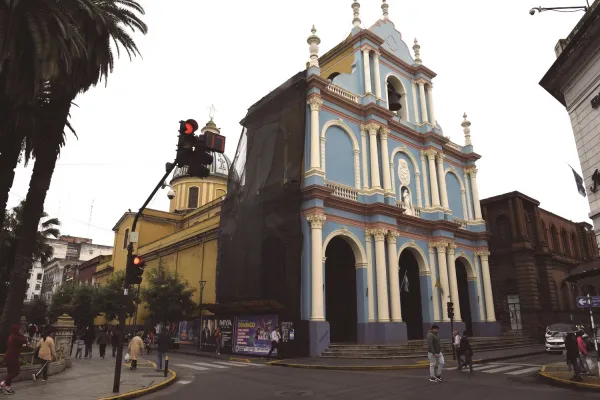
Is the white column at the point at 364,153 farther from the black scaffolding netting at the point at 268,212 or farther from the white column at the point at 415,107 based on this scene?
the white column at the point at 415,107

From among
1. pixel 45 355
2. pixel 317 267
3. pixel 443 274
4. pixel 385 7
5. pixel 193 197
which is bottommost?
pixel 45 355

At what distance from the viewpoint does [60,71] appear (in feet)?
49.4

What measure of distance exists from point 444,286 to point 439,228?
13.0 ft

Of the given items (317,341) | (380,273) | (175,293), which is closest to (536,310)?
(380,273)

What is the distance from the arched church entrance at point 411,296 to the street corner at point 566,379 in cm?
1412

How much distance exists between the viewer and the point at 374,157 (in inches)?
1069

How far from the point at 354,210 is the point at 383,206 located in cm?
176

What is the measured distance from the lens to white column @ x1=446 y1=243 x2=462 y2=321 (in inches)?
1138

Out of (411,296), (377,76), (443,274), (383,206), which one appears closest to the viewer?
(383,206)

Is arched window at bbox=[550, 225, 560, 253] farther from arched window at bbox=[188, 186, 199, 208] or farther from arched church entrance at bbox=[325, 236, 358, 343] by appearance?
arched window at bbox=[188, 186, 199, 208]

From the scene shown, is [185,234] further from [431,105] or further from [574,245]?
[574,245]

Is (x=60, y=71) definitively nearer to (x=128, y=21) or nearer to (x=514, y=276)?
(x=128, y=21)

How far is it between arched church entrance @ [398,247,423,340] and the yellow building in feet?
44.3

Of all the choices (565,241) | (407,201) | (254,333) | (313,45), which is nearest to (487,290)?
(407,201)
